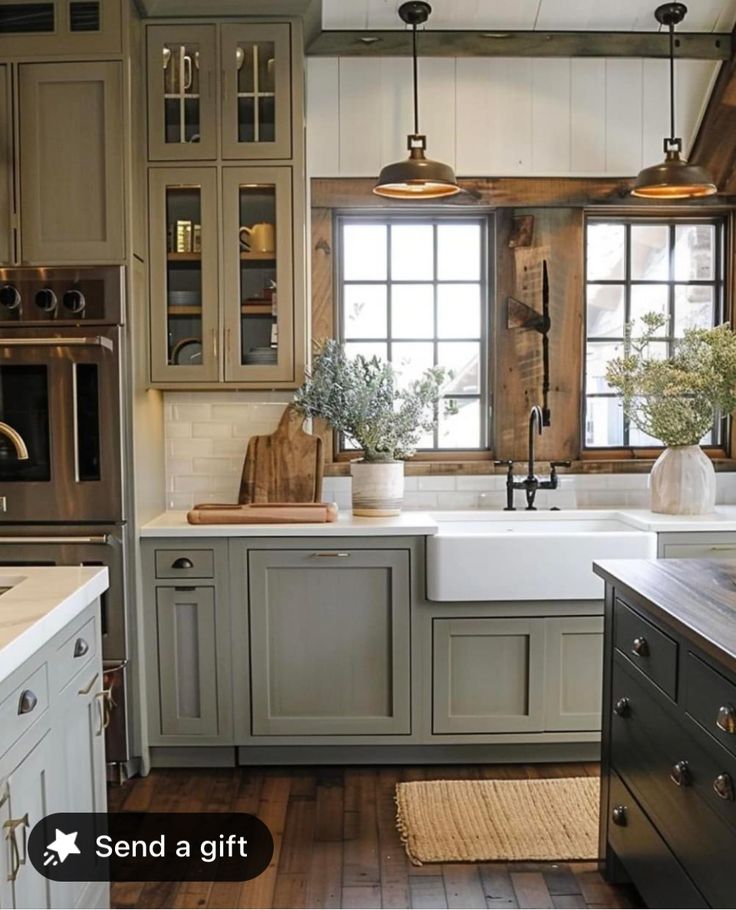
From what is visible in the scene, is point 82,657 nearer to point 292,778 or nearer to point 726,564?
point 292,778

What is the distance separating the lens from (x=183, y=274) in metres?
3.29

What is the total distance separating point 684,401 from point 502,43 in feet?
5.46

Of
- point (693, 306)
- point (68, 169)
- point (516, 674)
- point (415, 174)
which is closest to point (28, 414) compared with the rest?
point (68, 169)

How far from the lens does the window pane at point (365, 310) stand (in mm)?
3723

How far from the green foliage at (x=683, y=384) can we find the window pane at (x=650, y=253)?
48cm

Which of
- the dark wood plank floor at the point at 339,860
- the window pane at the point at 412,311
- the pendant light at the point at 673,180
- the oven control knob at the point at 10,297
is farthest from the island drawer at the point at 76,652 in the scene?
the pendant light at the point at 673,180

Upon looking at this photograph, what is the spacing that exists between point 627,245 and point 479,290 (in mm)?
693

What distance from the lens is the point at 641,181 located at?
10.1 feet

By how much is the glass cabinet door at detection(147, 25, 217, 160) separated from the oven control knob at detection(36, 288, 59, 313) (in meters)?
0.70

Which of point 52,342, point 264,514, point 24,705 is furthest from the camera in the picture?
point 264,514

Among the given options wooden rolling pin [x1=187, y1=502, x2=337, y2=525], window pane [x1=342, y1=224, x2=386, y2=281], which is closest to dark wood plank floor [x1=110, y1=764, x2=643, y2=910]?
wooden rolling pin [x1=187, y1=502, x2=337, y2=525]

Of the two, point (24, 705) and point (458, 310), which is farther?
point (458, 310)

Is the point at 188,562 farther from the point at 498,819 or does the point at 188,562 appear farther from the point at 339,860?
the point at 498,819

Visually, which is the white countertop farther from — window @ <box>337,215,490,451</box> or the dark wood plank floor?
the dark wood plank floor
